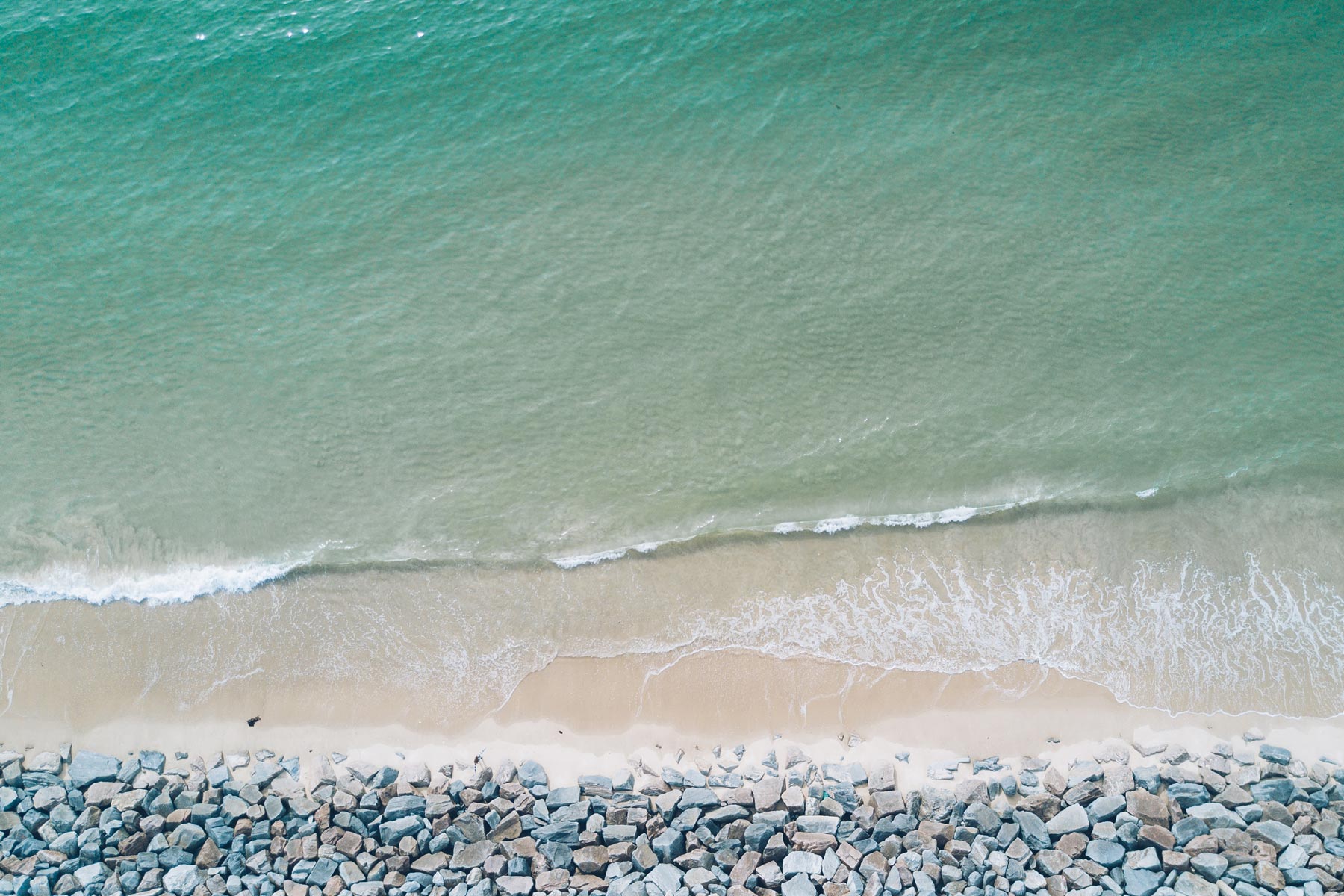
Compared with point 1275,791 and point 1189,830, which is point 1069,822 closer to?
point 1189,830

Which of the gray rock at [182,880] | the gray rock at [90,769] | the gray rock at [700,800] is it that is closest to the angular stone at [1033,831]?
the gray rock at [700,800]

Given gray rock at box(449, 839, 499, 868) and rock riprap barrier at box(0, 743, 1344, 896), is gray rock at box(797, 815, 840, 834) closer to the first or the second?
rock riprap barrier at box(0, 743, 1344, 896)

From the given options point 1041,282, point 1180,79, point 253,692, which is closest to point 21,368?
point 253,692

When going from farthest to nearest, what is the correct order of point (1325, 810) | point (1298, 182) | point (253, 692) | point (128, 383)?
1. point (1298, 182)
2. point (128, 383)
3. point (253, 692)
4. point (1325, 810)

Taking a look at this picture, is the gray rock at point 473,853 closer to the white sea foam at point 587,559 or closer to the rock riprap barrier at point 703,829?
the rock riprap barrier at point 703,829

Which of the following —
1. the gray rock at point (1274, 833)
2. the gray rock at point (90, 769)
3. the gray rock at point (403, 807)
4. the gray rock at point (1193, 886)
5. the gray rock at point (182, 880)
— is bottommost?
the gray rock at point (90, 769)

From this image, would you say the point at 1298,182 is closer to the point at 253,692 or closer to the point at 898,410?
the point at 898,410
